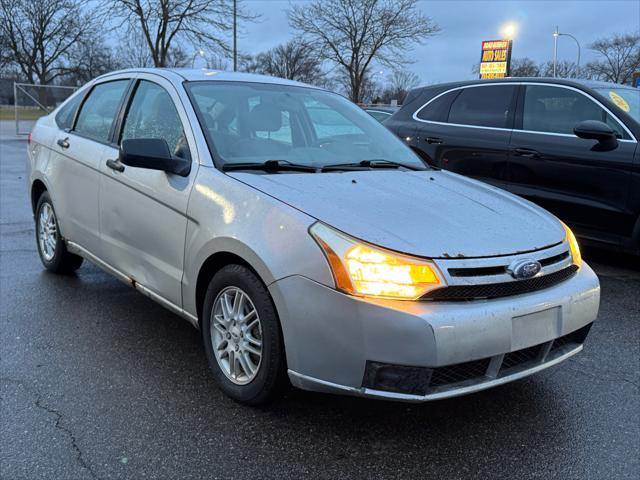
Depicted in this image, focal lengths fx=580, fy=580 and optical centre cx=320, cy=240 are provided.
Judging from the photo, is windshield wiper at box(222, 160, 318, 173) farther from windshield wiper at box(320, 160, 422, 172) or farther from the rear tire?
the rear tire

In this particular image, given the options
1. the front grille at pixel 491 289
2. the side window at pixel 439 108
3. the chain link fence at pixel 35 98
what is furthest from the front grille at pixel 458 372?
the chain link fence at pixel 35 98

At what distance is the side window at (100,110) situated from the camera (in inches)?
158

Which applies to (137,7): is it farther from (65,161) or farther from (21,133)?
(65,161)

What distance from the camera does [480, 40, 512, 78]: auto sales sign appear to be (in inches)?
1039

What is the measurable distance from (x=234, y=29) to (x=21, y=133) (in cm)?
987

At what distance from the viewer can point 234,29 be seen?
25.2 meters

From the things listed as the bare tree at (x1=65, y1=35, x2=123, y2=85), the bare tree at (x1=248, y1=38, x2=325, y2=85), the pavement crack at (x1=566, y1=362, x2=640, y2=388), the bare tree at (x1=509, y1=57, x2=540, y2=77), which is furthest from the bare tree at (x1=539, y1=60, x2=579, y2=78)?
the pavement crack at (x1=566, y1=362, x2=640, y2=388)

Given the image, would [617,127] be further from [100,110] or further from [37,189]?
[37,189]

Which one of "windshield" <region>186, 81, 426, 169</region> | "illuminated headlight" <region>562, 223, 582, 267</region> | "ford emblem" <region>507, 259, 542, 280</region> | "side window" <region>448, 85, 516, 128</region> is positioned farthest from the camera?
"side window" <region>448, 85, 516, 128</region>

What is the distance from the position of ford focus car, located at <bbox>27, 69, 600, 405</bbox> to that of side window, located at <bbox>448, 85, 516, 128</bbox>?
2.55 meters

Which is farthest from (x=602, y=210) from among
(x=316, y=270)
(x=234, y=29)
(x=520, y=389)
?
(x=234, y=29)

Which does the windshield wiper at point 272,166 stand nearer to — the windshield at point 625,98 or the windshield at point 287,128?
the windshield at point 287,128

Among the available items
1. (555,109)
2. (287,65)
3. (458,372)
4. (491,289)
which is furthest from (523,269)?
(287,65)

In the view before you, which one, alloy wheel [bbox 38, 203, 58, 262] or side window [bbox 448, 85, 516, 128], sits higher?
side window [bbox 448, 85, 516, 128]
